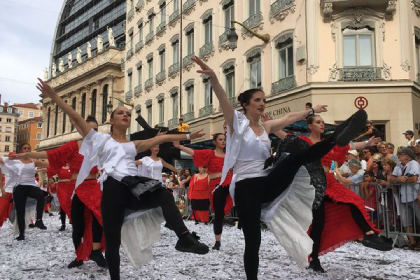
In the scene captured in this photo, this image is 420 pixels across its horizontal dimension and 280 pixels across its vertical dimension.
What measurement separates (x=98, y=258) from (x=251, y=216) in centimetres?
255

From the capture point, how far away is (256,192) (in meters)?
4.04

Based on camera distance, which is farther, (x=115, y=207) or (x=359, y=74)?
(x=359, y=74)

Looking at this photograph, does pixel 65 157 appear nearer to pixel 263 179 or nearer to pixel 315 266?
pixel 263 179

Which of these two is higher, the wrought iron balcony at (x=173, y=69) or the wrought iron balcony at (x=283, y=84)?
the wrought iron balcony at (x=173, y=69)

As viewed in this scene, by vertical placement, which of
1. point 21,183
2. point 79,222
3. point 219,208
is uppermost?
point 21,183

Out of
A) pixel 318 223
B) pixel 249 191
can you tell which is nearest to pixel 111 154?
pixel 249 191

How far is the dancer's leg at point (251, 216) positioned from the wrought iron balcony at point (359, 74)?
14900 millimetres

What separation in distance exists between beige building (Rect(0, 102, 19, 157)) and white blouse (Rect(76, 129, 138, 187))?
411 ft

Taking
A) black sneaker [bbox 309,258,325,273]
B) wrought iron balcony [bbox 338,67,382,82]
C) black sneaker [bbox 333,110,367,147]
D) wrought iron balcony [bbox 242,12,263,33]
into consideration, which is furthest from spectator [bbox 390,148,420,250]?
wrought iron balcony [bbox 242,12,263,33]

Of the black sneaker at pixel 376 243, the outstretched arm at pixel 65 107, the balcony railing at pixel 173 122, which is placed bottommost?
the black sneaker at pixel 376 243

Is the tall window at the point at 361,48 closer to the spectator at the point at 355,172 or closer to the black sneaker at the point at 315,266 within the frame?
the spectator at the point at 355,172

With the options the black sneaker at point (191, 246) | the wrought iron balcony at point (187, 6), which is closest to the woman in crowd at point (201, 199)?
the black sneaker at point (191, 246)

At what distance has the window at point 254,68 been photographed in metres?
21.7

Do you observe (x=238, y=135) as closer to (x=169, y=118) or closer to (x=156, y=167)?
(x=156, y=167)
